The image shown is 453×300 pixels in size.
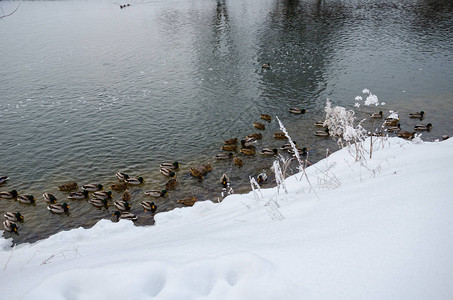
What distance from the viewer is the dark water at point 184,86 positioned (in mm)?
16562

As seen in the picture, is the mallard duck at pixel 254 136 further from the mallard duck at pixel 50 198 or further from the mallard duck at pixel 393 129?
the mallard duck at pixel 50 198

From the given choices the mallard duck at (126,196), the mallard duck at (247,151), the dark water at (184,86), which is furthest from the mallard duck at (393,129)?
the mallard duck at (126,196)

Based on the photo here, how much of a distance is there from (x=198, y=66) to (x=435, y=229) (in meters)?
28.6

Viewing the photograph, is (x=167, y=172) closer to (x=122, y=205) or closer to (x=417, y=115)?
(x=122, y=205)

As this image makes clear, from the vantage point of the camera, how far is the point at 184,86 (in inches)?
1019

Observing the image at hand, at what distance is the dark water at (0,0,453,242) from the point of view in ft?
54.3

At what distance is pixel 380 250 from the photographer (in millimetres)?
3061

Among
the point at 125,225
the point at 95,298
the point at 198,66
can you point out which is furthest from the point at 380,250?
the point at 198,66

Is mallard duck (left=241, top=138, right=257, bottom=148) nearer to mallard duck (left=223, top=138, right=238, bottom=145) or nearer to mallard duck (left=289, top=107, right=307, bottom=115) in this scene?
mallard duck (left=223, top=138, right=238, bottom=145)

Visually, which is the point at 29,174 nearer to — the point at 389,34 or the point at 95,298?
the point at 95,298

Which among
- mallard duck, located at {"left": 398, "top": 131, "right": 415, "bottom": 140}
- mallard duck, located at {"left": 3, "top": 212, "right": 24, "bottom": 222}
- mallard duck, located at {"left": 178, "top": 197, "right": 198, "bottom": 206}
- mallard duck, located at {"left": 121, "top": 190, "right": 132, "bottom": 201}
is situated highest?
mallard duck, located at {"left": 3, "top": 212, "right": 24, "bottom": 222}

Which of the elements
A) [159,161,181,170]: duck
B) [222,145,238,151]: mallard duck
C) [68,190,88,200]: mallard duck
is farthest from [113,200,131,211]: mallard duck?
[222,145,238,151]: mallard duck

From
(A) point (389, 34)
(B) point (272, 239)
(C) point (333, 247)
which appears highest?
(C) point (333, 247)

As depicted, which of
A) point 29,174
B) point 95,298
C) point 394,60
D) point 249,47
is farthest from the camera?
point 249,47
